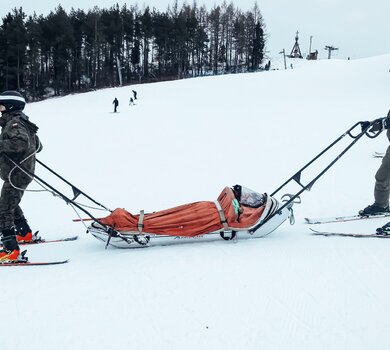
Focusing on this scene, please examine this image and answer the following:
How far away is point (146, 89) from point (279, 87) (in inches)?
404

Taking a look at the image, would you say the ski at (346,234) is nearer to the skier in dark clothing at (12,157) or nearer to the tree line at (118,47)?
the skier in dark clothing at (12,157)

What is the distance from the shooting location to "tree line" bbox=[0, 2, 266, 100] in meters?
41.0

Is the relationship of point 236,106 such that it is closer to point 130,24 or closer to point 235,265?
point 235,265

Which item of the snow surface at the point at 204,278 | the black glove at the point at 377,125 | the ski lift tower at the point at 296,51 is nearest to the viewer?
the snow surface at the point at 204,278

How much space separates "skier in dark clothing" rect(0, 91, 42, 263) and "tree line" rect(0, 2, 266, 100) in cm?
3869

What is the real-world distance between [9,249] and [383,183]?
3930mm

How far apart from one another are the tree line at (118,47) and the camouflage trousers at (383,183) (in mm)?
38737

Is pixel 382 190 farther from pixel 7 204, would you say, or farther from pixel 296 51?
pixel 296 51

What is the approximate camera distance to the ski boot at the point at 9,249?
353cm

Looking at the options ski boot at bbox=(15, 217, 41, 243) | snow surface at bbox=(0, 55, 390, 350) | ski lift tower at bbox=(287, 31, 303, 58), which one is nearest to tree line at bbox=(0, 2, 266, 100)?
ski lift tower at bbox=(287, 31, 303, 58)

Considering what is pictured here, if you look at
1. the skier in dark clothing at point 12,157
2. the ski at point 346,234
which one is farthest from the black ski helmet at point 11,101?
the ski at point 346,234

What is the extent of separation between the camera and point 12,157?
359cm

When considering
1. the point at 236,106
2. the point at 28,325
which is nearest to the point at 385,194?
the point at 28,325

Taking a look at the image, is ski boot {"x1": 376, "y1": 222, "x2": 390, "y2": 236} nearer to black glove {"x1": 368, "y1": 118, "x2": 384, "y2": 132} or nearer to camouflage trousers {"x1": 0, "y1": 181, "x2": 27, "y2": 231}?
black glove {"x1": 368, "y1": 118, "x2": 384, "y2": 132}
